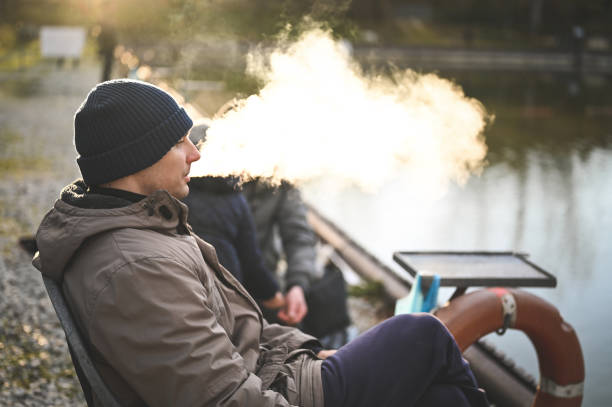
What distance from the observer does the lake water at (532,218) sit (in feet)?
18.5

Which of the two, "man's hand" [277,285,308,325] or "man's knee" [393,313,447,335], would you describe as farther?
"man's hand" [277,285,308,325]

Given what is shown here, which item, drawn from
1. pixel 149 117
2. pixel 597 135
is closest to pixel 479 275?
pixel 149 117

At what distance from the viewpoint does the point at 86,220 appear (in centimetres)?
190

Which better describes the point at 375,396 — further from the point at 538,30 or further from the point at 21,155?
the point at 538,30

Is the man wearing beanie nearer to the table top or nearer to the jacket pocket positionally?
the jacket pocket

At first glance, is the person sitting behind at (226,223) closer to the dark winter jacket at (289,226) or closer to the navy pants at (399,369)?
the dark winter jacket at (289,226)

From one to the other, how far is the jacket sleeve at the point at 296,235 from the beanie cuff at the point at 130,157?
6.63ft

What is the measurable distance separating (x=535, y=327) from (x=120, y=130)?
2292 mm

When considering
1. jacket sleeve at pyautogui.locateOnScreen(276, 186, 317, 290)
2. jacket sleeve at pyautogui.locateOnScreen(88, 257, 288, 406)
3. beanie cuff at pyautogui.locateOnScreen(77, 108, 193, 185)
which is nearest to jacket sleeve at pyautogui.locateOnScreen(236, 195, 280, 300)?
jacket sleeve at pyautogui.locateOnScreen(276, 186, 317, 290)

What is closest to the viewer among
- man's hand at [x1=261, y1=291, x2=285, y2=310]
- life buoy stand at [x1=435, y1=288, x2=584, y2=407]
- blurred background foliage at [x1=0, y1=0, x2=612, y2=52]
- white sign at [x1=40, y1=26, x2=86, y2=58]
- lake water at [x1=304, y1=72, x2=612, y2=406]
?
life buoy stand at [x1=435, y1=288, x2=584, y2=407]

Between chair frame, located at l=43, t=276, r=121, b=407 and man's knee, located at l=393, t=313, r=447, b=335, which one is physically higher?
man's knee, located at l=393, t=313, r=447, b=335

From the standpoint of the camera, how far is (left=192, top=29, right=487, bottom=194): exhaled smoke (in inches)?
123

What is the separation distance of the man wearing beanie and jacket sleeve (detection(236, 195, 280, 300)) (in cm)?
91

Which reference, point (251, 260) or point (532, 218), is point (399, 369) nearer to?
point (251, 260)
